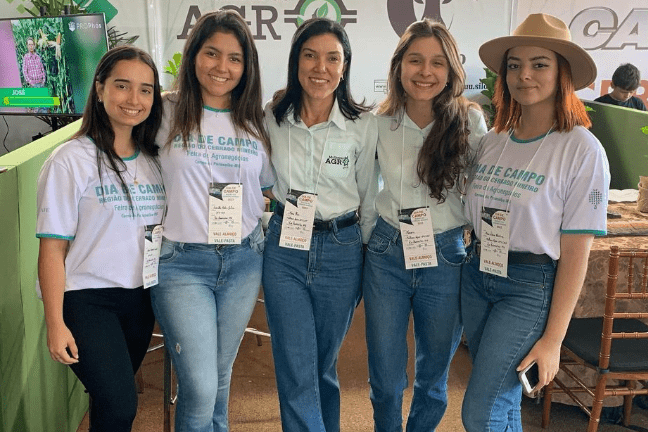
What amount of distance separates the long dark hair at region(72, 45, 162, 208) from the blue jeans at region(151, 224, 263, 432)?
0.81ft

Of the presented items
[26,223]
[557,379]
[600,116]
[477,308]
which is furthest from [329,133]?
[600,116]

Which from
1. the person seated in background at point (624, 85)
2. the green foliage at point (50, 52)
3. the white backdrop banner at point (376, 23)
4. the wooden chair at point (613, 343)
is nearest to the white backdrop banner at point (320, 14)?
the white backdrop banner at point (376, 23)

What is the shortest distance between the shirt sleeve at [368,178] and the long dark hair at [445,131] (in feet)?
0.55

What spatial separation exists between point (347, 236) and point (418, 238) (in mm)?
225

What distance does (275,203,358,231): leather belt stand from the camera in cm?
207

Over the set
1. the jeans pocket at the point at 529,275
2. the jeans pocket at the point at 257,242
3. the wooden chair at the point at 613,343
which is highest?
the jeans pocket at the point at 257,242

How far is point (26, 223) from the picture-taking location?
6.82 feet

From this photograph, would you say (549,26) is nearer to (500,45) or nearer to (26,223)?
(500,45)

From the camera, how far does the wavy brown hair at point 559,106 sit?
185 cm

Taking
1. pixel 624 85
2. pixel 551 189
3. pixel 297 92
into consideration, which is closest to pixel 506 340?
pixel 551 189

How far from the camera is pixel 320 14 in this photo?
20.9 ft

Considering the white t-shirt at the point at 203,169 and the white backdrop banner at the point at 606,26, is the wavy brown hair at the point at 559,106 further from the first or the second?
the white backdrop banner at the point at 606,26

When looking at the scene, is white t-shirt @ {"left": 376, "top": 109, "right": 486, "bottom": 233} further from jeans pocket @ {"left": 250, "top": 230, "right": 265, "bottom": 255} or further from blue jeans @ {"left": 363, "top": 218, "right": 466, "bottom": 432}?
jeans pocket @ {"left": 250, "top": 230, "right": 265, "bottom": 255}

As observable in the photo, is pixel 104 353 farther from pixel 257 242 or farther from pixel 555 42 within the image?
pixel 555 42
